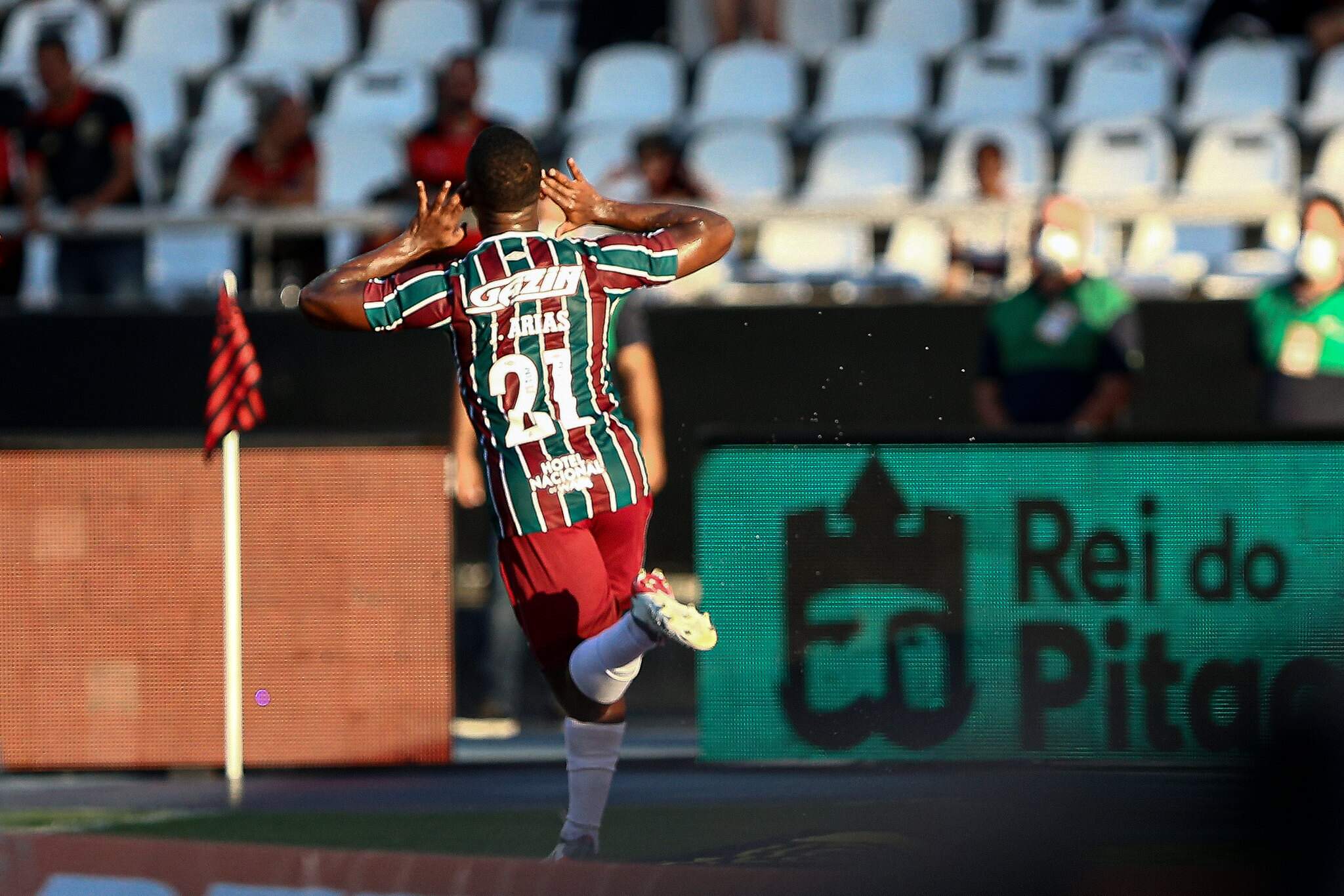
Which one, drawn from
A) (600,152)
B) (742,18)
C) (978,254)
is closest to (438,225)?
(978,254)

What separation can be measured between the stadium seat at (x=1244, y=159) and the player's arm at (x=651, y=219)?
6.43m

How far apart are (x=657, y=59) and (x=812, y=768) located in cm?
745

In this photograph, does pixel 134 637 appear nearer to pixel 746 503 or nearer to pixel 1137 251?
pixel 746 503

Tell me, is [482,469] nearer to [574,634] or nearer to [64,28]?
[574,634]

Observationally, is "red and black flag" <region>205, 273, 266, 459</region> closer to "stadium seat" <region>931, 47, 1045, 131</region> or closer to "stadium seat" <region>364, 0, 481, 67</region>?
"stadium seat" <region>931, 47, 1045, 131</region>

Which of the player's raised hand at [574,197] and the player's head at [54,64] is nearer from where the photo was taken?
the player's raised hand at [574,197]

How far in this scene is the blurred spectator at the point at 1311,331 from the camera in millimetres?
9250

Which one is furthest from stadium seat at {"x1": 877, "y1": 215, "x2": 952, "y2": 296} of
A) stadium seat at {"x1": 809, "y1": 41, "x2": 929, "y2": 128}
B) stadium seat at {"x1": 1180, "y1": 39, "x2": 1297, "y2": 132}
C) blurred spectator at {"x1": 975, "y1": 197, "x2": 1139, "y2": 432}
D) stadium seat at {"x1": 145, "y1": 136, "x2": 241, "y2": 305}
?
stadium seat at {"x1": 145, "y1": 136, "x2": 241, "y2": 305}

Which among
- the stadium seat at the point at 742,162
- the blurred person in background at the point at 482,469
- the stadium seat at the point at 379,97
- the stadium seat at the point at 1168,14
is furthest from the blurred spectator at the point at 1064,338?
the stadium seat at the point at 379,97

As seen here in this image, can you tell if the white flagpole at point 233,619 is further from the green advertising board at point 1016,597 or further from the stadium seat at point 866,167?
the stadium seat at point 866,167

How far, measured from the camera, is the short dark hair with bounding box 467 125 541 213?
6086 millimetres

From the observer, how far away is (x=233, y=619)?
826 centimetres

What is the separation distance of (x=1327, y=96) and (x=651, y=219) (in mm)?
7488

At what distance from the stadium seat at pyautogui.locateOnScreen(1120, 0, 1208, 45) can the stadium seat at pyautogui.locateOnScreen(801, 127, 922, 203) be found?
212 cm
